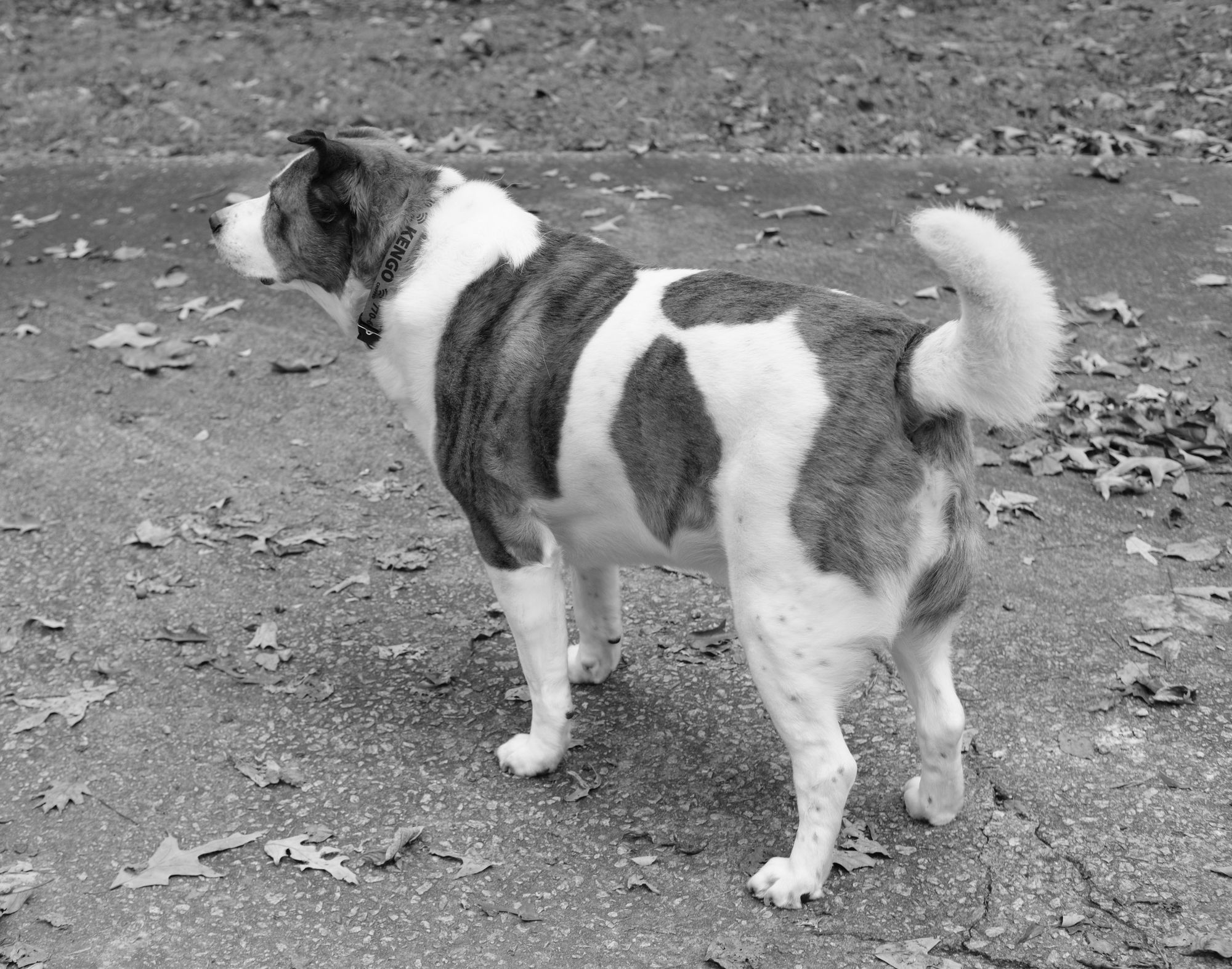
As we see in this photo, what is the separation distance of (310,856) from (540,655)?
0.88 metres

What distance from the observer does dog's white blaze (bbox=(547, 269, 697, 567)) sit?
343 centimetres

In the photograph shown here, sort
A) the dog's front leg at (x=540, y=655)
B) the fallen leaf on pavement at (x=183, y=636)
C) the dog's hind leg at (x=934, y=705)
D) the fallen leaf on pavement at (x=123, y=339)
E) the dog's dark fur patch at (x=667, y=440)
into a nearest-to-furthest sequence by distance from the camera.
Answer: the dog's dark fur patch at (x=667, y=440), the dog's hind leg at (x=934, y=705), the dog's front leg at (x=540, y=655), the fallen leaf on pavement at (x=183, y=636), the fallen leaf on pavement at (x=123, y=339)

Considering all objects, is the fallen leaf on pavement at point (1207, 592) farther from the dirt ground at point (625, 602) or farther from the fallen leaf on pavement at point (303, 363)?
the fallen leaf on pavement at point (303, 363)

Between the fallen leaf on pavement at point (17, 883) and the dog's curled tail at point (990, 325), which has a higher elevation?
the dog's curled tail at point (990, 325)

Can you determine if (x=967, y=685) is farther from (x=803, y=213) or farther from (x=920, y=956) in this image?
(x=803, y=213)

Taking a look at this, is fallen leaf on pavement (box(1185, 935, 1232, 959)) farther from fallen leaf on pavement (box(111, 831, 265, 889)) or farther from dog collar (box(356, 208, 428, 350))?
dog collar (box(356, 208, 428, 350))

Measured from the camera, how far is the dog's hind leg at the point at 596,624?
4238 mm

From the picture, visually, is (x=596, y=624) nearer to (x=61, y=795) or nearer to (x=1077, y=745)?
(x=1077, y=745)

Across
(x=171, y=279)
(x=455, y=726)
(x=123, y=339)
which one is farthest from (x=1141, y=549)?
(x=171, y=279)

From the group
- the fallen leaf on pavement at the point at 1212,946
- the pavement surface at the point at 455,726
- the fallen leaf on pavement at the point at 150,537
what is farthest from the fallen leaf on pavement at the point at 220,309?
the fallen leaf on pavement at the point at 1212,946

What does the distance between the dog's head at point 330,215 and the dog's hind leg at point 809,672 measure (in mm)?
1631

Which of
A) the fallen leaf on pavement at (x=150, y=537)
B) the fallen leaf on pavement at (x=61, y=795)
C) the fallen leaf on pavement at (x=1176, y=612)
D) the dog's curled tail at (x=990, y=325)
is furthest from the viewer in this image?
the fallen leaf on pavement at (x=150, y=537)

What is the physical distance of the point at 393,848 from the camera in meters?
3.62

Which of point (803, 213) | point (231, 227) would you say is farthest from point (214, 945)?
point (803, 213)
